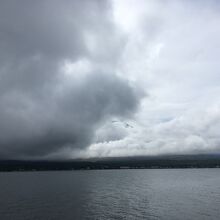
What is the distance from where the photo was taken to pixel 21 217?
71.8 meters

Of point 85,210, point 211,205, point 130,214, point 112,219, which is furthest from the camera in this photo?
point 211,205

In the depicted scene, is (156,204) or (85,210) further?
(156,204)

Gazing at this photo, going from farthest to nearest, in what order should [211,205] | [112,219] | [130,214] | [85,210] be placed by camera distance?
[211,205]
[85,210]
[130,214]
[112,219]

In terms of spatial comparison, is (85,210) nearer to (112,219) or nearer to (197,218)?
(112,219)

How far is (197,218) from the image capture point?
2741 inches

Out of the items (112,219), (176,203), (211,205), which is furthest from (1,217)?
(211,205)

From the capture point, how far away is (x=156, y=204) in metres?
91.7

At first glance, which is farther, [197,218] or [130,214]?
[130,214]

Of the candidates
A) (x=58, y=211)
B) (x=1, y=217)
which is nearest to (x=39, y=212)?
(x=58, y=211)

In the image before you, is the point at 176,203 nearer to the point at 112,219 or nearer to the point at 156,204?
the point at 156,204

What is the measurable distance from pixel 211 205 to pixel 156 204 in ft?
61.0

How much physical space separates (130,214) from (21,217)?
30355 millimetres

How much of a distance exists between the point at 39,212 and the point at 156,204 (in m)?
39.8

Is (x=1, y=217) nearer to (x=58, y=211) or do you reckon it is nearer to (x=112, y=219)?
(x=58, y=211)
